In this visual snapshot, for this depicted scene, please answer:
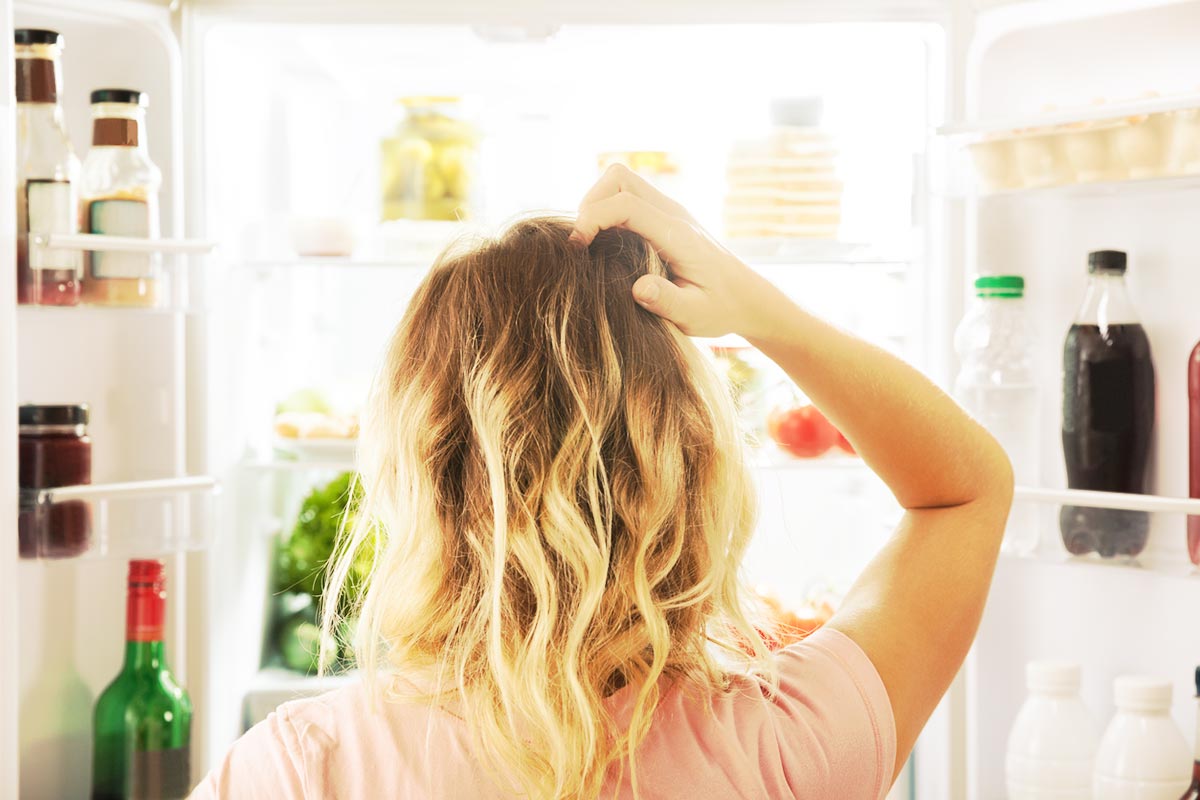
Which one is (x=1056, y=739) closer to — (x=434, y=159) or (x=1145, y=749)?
(x=1145, y=749)

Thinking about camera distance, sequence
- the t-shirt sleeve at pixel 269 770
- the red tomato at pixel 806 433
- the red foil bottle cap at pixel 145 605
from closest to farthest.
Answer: the t-shirt sleeve at pixel 269 770, the red foil bottle cap at pixel 145 605, the red tomato at pixel 806 433

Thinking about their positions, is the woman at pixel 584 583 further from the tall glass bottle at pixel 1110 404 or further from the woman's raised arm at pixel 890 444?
the tall glass bottle at pixel 1110 404

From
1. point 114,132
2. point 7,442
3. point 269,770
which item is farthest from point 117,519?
point 269,770

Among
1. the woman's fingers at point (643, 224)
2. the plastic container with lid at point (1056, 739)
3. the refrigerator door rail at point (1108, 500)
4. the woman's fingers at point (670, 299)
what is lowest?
Answer: the plastic container with lid at point (1056, 739)

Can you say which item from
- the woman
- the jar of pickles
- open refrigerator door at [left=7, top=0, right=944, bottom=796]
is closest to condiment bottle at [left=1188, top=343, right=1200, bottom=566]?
open refrigerator door at [left=7, top=0, right=944, bottom=796]

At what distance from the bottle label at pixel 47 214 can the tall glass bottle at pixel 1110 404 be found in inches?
49.8

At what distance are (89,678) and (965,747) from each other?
123 cm

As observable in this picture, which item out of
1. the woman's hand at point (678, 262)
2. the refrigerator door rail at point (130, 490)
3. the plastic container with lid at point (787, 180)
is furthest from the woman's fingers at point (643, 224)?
the plastic container with lid at point (787, 180)

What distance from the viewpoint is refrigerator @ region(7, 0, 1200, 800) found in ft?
4.80

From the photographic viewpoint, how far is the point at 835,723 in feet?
2.38

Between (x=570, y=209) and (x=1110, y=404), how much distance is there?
2.35 ft

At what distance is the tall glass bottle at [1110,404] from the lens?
1430mm

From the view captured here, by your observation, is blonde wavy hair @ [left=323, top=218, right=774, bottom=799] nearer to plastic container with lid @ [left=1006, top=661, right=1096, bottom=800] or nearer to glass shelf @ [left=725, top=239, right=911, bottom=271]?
plastic container with lid @ [left=1006, top=661, right=1096, bottom=800]

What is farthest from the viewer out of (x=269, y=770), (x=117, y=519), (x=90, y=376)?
(x=90, y=376)
